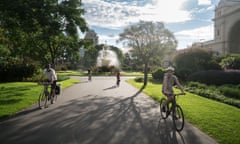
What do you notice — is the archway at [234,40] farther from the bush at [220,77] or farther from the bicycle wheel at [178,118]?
the bicycle wheel at [178,118]

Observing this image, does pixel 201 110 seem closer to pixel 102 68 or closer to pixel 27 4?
pixel 27 4

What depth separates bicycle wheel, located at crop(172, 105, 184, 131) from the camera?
6236 mm

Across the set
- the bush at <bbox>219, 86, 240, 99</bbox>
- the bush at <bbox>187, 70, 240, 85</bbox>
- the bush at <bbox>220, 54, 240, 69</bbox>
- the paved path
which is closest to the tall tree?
the paved path

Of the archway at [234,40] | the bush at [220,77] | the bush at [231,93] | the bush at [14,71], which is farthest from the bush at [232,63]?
the archway at [234,40]

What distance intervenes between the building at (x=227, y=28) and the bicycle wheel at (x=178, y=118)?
52.2 m

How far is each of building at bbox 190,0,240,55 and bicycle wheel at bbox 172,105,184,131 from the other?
52.2 m

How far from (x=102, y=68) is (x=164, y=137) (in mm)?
50720

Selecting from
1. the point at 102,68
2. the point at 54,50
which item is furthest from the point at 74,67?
the point at 54,50

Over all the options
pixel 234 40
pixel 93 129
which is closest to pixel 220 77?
pixel 93 129

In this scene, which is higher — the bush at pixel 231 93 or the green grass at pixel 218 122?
the bush at pixel 231 93

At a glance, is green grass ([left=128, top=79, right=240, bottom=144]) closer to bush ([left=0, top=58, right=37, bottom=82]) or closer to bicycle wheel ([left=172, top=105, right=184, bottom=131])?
bicycle wheel ([left=172, top=105, right=184, bottom=131])

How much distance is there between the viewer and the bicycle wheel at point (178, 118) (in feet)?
20.5

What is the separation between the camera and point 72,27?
13.9 meters

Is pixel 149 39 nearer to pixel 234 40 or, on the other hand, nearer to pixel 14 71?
pixel 14 71
